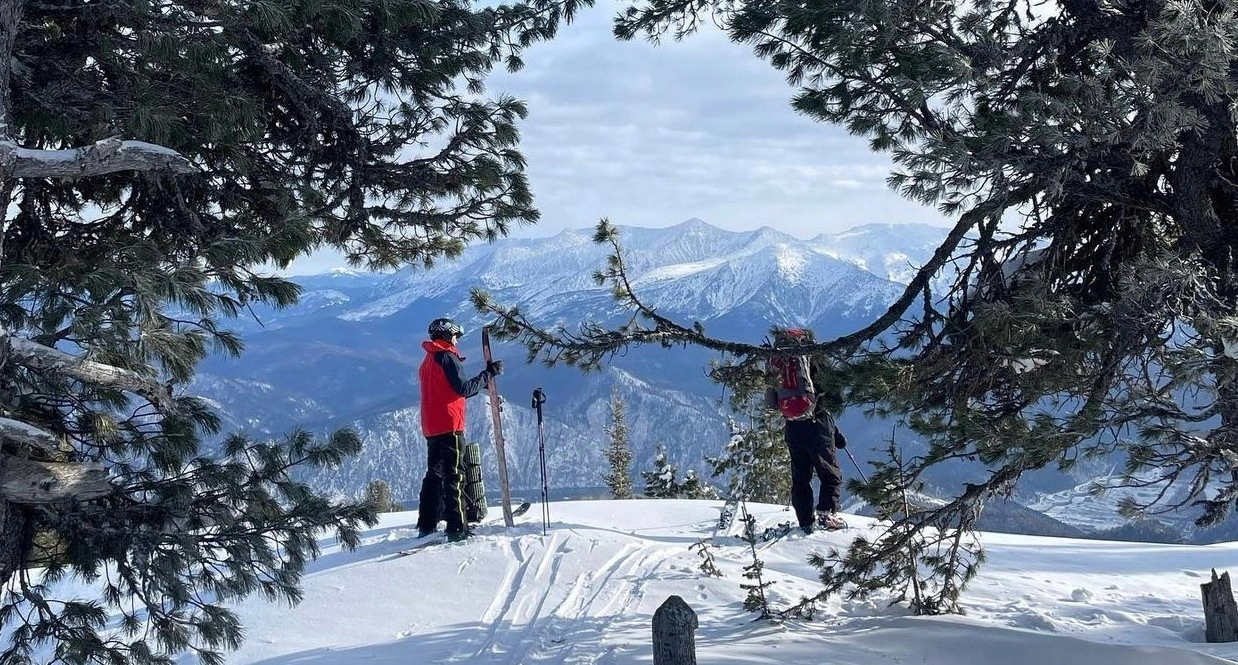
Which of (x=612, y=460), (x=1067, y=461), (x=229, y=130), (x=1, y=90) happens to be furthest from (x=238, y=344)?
(x=612, y=460)

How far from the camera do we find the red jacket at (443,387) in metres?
8.81

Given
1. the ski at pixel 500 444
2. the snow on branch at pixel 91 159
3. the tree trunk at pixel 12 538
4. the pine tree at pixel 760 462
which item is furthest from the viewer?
the pine tree at pixel 760 462

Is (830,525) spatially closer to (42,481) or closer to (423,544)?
(423,544)

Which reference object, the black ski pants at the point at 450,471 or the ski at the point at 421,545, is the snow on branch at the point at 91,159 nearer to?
the black ski pants at the point at 450,471

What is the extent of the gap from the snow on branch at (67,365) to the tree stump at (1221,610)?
7.39 m

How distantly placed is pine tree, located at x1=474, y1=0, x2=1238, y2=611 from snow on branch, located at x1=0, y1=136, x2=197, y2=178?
6.52 ft

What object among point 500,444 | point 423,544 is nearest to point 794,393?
point 500,444

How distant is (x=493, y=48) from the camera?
662cm

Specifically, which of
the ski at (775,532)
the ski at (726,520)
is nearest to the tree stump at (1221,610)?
the ski at (775,532)

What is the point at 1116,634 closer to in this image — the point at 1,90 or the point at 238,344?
the point at 238,344

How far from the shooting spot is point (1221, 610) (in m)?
6.62

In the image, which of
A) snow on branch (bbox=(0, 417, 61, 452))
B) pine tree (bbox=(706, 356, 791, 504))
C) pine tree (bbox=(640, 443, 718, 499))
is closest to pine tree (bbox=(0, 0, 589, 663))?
snow on branch (bbox=(0, 417, 61, 452))

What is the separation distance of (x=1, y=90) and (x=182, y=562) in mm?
2561

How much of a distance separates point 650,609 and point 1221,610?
433cm
